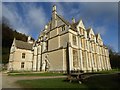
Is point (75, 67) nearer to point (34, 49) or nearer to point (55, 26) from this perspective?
point (55, 26)

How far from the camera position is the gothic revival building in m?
26.0

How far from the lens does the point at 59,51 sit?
2700 cm

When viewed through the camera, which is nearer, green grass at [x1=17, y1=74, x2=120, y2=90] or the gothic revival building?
green grass at [x1=17, y1=74, x2=120, y2=90]

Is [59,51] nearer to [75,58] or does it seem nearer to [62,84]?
[75,58]

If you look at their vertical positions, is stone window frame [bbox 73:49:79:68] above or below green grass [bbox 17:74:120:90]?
above

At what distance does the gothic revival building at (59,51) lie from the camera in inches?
1025

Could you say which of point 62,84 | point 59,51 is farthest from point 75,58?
point 62,84

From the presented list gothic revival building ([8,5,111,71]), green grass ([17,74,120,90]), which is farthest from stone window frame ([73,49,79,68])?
green grass ([17,74,120,90])

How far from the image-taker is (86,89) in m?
9.21

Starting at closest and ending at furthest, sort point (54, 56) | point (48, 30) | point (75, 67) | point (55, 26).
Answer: point (75, 67) → point (54, 56) → point (55, 26) → point (48, 30)

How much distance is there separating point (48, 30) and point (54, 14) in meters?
4.44

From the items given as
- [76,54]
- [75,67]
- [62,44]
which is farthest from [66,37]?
[75,67]

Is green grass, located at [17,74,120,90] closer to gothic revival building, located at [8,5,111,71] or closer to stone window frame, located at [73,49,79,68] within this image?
gothic revival building, located at [8,5,111,71]

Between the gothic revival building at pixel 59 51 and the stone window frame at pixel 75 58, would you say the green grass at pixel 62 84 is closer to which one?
the gothic revival building at pixel 59 51
